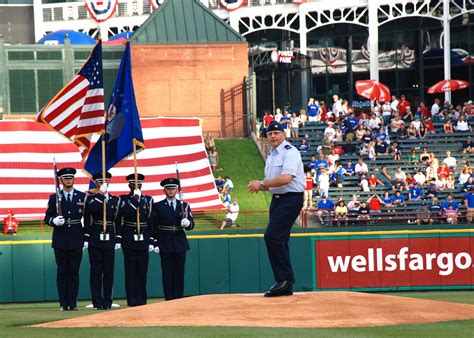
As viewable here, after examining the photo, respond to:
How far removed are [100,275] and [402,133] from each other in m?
20.4

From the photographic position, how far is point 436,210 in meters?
29.2

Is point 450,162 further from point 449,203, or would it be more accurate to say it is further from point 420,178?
point 449,203

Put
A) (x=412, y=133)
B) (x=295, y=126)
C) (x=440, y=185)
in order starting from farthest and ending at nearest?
1. (x=295, y=126)
2. (x=412, y=133)
3. (x=440, y=185)

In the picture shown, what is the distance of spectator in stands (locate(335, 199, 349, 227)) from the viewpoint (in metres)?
27.2

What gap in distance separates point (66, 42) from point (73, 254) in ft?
85.9

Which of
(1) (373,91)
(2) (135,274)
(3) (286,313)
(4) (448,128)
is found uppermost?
(1) (373,91)

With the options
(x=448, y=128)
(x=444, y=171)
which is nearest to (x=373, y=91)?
(x=448, y=128)

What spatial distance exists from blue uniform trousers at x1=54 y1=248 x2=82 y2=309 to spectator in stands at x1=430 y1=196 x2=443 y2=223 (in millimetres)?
12132

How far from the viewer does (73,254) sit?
17.3m

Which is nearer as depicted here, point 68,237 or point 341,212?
point 68,237

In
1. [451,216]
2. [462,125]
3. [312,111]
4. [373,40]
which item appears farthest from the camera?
[373,40]

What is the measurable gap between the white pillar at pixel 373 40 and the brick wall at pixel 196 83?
10224 mm

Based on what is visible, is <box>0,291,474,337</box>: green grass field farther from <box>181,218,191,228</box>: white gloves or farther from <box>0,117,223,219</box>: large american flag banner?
<box>0,117,223,219</box>: large american flag banner

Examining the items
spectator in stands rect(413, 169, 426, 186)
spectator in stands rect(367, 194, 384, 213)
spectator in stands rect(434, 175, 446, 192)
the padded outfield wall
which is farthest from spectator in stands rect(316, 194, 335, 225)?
spectator in stands rect(434, 175, 446, 192)
